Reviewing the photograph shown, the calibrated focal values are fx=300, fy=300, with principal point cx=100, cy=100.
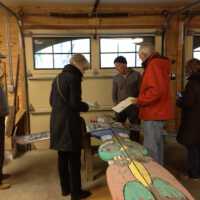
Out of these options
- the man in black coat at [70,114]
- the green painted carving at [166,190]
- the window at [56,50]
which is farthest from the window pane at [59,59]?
the green painted carving at [166,190]

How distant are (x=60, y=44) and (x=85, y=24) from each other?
529mm

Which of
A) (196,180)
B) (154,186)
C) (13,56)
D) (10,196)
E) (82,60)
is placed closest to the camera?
(154,186)

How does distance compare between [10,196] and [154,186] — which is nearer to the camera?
[154,186]

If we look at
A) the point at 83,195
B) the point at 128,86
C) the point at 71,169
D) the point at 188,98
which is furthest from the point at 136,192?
the point at 128,86

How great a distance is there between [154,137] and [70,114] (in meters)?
0.92

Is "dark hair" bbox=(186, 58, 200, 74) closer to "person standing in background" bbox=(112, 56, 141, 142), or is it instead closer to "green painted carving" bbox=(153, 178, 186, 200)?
"person standing in background" bbox=(112, 56, 141, 142)

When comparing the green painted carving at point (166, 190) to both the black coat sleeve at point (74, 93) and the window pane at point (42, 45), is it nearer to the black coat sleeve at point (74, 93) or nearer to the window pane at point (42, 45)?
the black coat sleeve at point (74, 93)

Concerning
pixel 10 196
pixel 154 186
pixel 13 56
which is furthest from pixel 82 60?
pixel 13 56

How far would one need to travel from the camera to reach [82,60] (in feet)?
9.75

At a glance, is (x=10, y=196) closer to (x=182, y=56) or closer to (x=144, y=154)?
(x=144, y=154)

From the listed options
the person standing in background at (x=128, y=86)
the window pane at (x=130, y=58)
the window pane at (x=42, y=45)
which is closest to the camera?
the person standing in background at (x=128, y=86)

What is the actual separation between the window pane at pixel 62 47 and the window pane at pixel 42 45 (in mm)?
99

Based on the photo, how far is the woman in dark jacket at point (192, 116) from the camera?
134 inches

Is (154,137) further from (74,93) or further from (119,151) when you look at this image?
(74,93)
